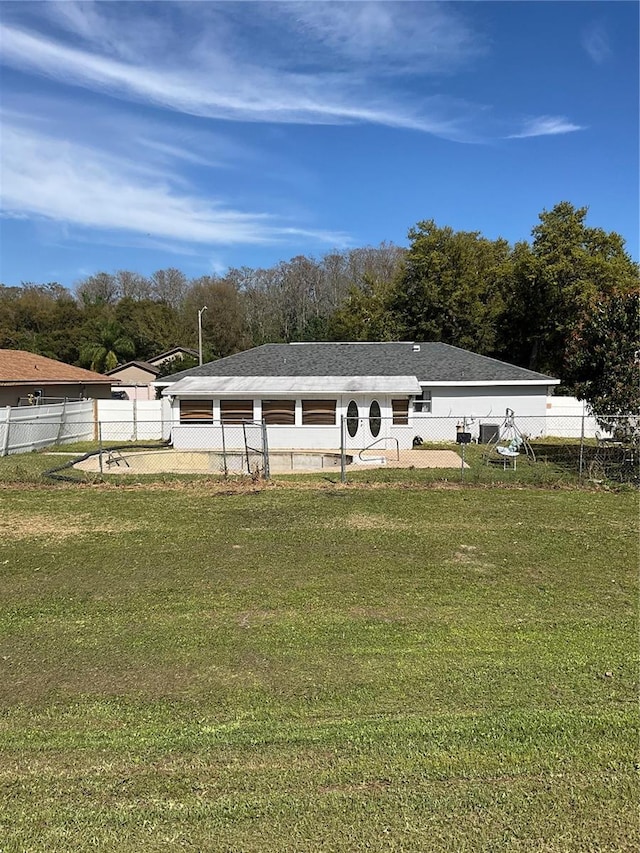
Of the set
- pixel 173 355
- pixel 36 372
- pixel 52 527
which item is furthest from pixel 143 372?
pixel 52 527

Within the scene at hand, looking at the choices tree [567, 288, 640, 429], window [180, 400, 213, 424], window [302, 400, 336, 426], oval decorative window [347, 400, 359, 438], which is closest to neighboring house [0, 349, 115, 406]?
window [180, 400, 213, 424]

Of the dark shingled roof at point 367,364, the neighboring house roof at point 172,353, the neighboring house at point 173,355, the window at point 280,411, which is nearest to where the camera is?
the window at point 280,411

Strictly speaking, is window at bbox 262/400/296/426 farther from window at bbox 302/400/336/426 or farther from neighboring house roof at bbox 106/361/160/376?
neighboring house roof at bbox 106/361/160/376

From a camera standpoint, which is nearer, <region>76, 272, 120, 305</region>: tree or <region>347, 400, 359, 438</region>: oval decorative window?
<region>347, 400, 359, 438</region>: oval decorative window

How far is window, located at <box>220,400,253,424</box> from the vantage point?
19058 mm

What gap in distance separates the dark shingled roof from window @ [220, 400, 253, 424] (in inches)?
116

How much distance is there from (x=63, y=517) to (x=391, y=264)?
47053 mm

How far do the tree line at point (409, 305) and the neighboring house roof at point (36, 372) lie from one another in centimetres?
1436

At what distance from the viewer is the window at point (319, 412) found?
61.7 ft

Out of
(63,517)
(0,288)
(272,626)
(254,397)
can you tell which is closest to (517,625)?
(272,626)

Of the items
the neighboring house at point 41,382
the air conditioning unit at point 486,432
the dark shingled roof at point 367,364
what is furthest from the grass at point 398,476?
the neighboring house at point 41,382

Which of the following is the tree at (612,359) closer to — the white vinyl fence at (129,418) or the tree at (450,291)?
the white vinyl fence at (129,418)

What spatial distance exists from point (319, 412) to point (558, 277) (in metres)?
19.8

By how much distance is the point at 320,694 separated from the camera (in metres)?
3.89
